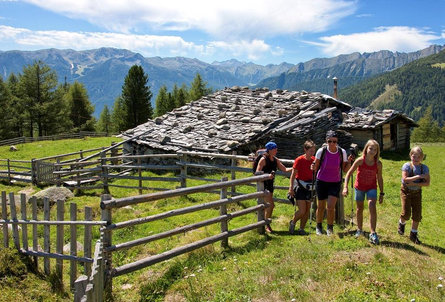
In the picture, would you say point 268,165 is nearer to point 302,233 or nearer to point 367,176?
point 302,233

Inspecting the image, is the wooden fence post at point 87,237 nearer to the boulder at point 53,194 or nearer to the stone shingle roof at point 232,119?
the boulder at point 53,194

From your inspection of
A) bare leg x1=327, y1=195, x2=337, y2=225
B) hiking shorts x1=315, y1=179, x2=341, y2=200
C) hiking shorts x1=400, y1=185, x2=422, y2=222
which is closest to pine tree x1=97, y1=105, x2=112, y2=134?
hiking shorts x1=315, y1=179, x2=341, y2=200

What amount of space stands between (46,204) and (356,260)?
548cm

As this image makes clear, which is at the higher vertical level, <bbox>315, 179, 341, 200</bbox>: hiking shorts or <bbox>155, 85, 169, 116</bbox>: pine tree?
<bbox>155, 85, 169, 116</bbox>: pine tree

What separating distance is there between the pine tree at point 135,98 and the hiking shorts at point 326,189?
142 feet

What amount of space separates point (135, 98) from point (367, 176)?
44.5 metres

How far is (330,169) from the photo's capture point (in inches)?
266

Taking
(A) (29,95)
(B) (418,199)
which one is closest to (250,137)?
(B) (418,199)

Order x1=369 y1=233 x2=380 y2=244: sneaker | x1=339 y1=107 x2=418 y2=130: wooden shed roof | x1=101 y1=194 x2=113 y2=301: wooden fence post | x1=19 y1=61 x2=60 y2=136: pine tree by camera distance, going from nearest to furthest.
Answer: x1=101 y1=194 x2=113 y2=301: wooden fence post
x1=369 y1=233 x2=380 y2=244: sneaker
x1=339 y1=107 x2=418 y2=130: wooden shed roof
x1=19 y1=61 x2=60 y2=136: pine tree

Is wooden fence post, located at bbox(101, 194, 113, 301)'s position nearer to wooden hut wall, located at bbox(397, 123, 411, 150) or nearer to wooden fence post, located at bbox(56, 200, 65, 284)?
wooden fence post, located at bbox(56, 200, 65, 284)

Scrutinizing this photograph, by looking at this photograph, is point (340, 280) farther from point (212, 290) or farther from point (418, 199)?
point (418, 199)

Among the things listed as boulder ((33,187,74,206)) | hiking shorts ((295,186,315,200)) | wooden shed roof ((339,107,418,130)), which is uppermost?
wooden shed roof ((339,107,418,130))

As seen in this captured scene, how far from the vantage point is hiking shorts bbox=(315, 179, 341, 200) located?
685 centimetres

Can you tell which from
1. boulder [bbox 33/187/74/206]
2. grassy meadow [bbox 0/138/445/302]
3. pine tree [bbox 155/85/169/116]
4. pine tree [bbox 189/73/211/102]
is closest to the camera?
grassy meadow [bbox 0/138/445/302]
